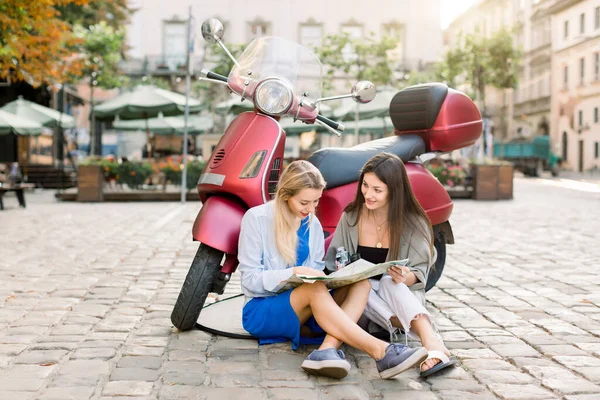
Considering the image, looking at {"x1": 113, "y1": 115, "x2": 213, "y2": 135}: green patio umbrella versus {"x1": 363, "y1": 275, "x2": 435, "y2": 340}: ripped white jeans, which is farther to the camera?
{"x1": 113, "y1": 115, "x2": 213, "y2": 135}: green patio umbrella

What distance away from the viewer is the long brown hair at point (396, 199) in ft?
12.9

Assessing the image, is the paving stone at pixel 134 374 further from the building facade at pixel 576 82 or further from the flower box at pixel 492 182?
the building facade at pixel 576 82

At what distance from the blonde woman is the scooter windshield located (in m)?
0.86

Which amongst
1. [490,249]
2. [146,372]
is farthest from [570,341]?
[490,249]

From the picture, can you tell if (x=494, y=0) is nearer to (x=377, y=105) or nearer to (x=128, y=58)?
(x=128, y=58)

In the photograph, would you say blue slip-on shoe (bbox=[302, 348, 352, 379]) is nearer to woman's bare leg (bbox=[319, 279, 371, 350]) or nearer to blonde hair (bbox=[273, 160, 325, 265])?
woman's bare leg (bbox=[319, 279, 371, 350])

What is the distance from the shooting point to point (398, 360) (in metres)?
3.30

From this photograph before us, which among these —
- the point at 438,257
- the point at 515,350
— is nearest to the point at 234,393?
the point at 515,350

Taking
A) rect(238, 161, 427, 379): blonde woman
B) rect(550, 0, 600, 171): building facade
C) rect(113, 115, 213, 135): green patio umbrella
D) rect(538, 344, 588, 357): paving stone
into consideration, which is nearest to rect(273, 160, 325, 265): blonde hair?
rect(238, 161, 427, 379): blonde woman

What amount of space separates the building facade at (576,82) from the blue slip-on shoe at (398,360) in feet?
135

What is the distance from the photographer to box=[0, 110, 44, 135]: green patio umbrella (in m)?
18.9

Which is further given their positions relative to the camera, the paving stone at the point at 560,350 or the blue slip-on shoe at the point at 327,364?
the paving stone at the point at 560,350

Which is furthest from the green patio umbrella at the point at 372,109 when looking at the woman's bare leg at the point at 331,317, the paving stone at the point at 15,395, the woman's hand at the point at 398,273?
the paving stone at the point at 15,395

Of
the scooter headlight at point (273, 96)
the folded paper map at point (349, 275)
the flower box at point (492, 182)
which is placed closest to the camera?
the folded paper map at point (349, 275)
